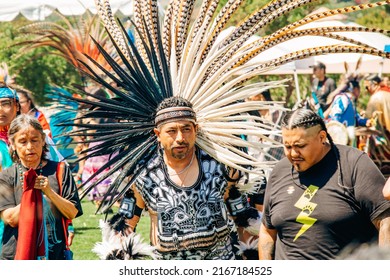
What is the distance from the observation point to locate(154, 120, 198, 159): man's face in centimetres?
430

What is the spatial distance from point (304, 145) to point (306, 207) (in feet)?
0.98

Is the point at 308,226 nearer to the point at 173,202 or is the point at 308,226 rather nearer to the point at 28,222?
the point at 173,202

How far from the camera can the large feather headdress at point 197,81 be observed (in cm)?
448

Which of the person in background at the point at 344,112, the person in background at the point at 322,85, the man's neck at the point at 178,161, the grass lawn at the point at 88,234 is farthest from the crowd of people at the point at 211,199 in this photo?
the person in background at the point at 322,85

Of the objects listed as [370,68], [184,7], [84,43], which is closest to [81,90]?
[184,7]

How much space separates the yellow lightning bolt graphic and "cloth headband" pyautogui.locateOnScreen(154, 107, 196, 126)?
71 centimetres

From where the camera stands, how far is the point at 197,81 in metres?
4.49

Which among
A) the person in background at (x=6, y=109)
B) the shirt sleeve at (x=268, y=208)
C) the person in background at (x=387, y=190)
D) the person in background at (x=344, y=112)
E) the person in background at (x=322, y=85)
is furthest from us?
the person in background at (x=322, y=85)

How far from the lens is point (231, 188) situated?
181 inches

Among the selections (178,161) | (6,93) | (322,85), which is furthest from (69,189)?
(322,85)

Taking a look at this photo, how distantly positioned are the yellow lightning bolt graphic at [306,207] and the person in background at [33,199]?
1.30m

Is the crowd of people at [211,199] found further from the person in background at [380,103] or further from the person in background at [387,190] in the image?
the person in background at [380,103]

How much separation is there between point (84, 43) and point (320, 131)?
6.17 meters

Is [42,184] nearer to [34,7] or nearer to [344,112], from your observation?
[344,112]
